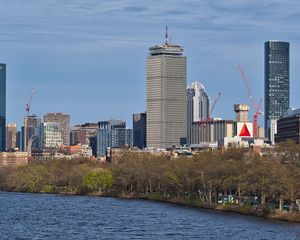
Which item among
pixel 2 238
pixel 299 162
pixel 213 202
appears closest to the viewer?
pixel 2 238

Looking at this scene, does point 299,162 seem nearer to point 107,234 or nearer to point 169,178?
point 169,178

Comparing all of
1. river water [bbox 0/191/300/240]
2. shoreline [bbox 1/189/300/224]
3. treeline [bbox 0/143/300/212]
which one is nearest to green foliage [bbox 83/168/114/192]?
treeline [bbox 0/143/300/212]

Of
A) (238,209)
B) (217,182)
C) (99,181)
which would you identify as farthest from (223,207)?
(99,181)

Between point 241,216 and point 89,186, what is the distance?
8216 cm

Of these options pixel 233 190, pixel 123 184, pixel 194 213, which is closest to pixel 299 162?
pixel 233 190

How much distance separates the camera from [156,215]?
121 metres

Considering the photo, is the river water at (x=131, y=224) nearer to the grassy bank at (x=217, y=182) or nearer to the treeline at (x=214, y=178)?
the grassy bank at (x=217, y=182)

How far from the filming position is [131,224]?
106 m

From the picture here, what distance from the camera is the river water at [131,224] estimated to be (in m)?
92.0

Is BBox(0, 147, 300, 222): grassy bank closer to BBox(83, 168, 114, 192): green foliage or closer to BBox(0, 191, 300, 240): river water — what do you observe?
BBox(83, 168, 114, 192): green foliage

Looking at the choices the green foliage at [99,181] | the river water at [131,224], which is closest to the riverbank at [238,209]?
the river water at [131,224]

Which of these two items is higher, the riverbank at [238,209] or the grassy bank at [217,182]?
the grassy bank at [217,182]

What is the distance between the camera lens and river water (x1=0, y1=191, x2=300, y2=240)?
92000 millimetres

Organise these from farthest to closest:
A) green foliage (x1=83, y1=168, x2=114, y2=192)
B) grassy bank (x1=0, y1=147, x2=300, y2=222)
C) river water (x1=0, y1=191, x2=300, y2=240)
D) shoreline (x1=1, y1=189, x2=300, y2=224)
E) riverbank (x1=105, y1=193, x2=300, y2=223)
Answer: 1. green foliage (x1=83, y1=168, x2=114, y2=192)
2. grassy bank (x1=0, y1=147, x2=300, y2=222)
3. shoreline (x1=1, y1=189, x2=300, y2=224)
4. riverbank (x1=105, y1=193, x2=300, y2=223)
5. river water (x1=0, y1=191, x2=300, y2=240)
